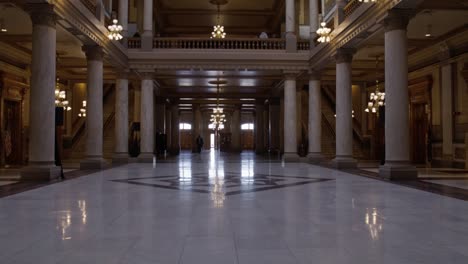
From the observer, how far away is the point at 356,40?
46.5 ft

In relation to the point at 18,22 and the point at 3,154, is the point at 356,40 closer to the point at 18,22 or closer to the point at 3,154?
the point at 18,22

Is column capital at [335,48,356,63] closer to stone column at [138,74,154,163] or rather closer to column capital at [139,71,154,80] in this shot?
column capital at [139,71,154,80]

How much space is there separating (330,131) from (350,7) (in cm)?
1161

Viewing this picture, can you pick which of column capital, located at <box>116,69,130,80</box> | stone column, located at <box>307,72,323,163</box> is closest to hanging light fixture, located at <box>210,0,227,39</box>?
column capital, located at <box>116,69,130,80</box>

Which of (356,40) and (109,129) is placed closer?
(356,40)

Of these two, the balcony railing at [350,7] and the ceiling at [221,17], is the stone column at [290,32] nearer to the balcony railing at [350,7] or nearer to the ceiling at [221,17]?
the balcony railing at [350,7]

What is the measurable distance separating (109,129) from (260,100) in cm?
1205

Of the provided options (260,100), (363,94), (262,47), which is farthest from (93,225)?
(260,100)

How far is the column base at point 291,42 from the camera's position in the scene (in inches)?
783

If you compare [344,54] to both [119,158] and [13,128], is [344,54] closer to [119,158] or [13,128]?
[119,158]

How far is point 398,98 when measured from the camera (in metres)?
11.1

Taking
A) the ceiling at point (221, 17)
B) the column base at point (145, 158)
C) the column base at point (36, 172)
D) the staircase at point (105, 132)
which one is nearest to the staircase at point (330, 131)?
the ceiling at point (221, 17)

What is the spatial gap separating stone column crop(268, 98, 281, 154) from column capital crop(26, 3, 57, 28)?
68.5ft

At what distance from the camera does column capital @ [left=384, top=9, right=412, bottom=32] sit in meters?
11.0
